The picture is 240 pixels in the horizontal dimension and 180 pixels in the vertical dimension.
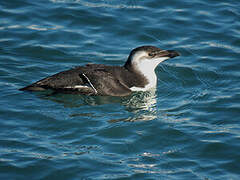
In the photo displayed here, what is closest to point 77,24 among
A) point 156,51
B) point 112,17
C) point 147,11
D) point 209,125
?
point 112,17

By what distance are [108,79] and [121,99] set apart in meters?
0.46

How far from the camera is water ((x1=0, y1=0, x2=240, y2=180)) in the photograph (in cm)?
812

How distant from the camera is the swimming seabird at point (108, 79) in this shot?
33.8 ft

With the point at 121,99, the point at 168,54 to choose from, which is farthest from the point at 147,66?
the point at 121,99

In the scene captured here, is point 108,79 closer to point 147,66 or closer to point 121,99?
point 121,99

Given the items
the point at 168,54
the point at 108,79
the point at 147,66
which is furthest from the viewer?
the point at 147,66

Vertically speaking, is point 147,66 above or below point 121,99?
above

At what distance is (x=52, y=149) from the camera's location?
841 cm

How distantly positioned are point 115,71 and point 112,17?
362 centimetres

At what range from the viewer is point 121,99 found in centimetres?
1041

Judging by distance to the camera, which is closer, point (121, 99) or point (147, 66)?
point (121, 99)

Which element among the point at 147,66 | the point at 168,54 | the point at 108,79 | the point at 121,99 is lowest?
the point at 121,99

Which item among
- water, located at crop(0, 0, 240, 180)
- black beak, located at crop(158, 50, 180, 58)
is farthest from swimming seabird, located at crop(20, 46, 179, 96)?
water, located at crop(0, 0, 240, 180)

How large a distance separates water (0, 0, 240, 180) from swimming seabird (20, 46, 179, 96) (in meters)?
0.18
